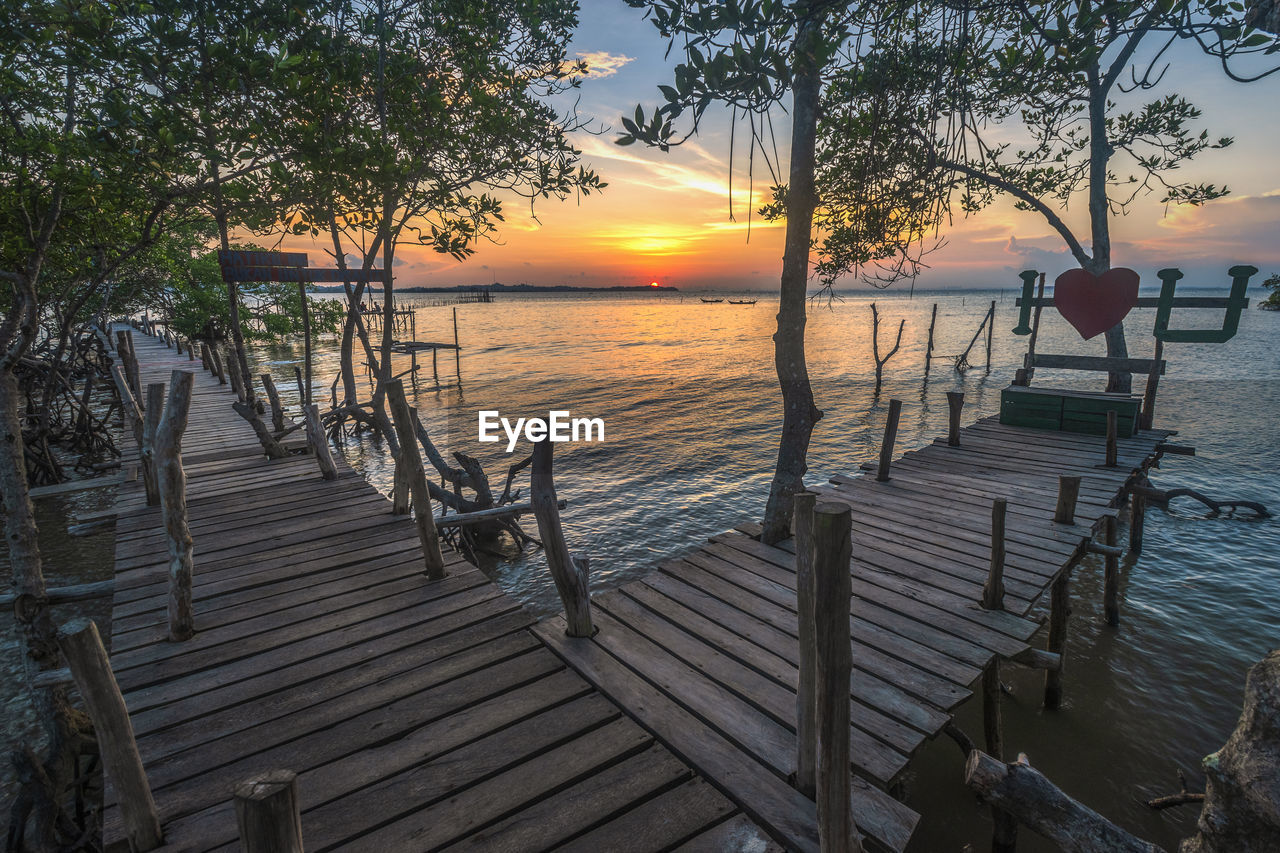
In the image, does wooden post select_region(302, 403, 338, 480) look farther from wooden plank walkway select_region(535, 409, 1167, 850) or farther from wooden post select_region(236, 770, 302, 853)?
wooden post select_region(236, 770, 302, 853)

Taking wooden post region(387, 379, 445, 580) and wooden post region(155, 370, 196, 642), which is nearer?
wooden post region(155, 370, 196, 642)

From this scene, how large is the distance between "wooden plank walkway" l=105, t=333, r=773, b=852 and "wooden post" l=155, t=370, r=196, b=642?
26 cm

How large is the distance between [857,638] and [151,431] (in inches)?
333

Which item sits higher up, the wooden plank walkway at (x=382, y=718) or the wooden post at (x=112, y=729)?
the wooden post at (x=112, y=729)

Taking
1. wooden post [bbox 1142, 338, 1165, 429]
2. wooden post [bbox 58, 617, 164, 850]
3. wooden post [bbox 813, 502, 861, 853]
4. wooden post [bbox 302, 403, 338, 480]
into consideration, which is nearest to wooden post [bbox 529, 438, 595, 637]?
wooden post [bbox 813, 502, 861, 853]

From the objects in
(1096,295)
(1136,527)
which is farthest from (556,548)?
(1136,527)

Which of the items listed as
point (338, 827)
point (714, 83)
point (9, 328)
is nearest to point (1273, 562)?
point (714, 83)

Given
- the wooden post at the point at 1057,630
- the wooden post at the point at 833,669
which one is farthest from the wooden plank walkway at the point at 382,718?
the wooden post at the point at 1057,630

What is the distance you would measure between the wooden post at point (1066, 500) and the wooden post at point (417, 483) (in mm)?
8202

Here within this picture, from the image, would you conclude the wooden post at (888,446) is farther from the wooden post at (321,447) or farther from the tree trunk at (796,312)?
the wooden post at (321,447)

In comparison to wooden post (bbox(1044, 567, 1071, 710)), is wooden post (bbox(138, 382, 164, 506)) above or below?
above

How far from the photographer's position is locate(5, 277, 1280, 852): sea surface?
6180 mm

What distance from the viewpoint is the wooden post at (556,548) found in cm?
484

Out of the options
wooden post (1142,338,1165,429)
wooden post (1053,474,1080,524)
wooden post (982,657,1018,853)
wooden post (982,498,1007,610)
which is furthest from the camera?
wooden post (1142,338,1165,429)
